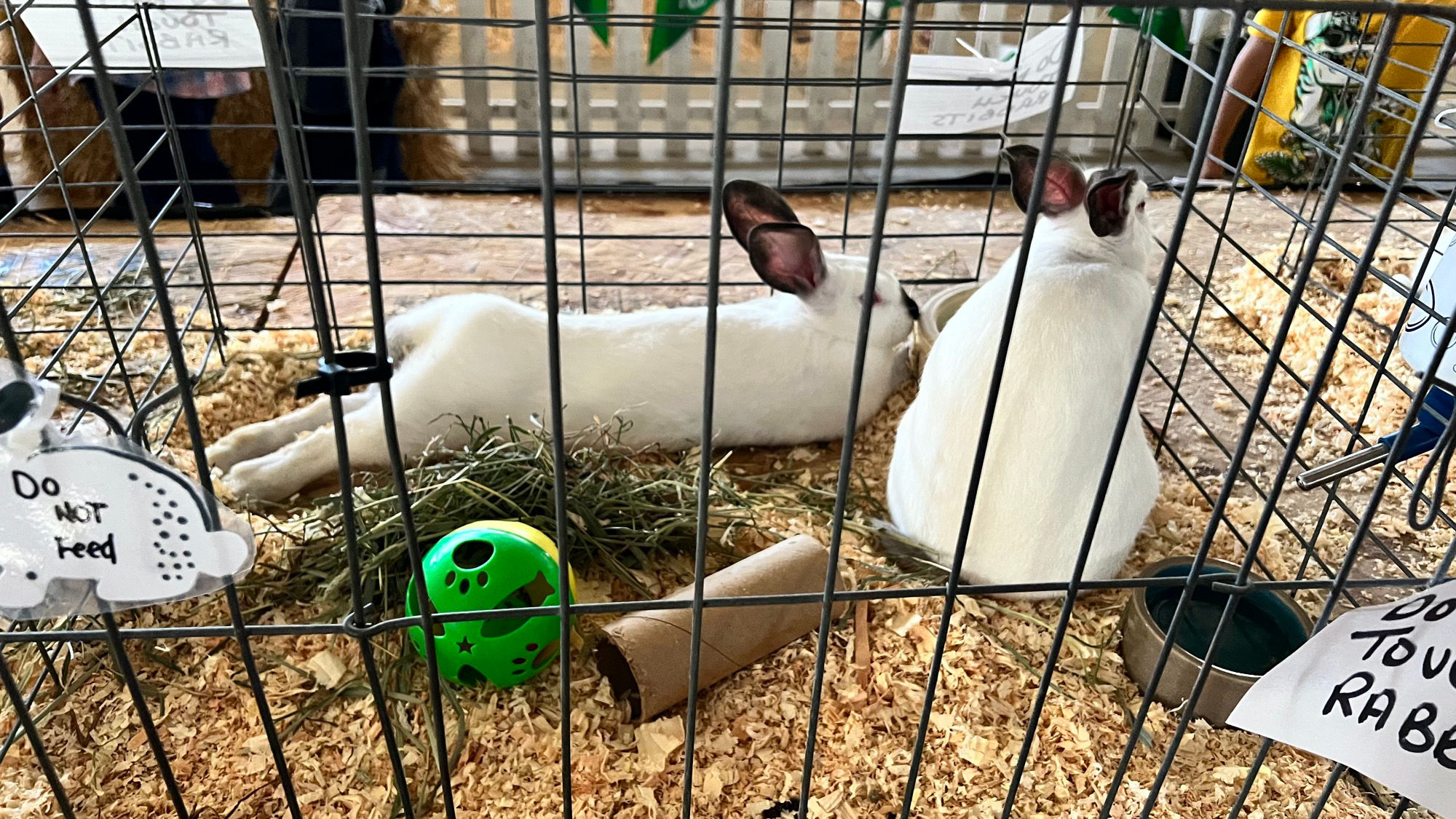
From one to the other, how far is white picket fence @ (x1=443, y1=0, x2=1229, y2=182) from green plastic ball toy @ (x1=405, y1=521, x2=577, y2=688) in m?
2.83

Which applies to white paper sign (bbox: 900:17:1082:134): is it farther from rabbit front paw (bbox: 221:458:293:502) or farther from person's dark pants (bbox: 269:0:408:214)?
person's dark pants (bbox: 269:0:408:214)

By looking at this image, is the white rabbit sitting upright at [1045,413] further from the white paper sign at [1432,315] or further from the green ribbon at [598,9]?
the green ribbon at [598,9]

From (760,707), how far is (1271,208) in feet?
9.33

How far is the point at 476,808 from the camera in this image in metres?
1.26

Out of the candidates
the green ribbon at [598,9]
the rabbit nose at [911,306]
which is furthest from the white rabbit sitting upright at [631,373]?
the green ribbon at [598,9]

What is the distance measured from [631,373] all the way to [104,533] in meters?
1.24

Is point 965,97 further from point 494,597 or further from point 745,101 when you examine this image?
point 745,101

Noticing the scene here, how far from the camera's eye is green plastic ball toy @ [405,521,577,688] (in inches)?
50.6

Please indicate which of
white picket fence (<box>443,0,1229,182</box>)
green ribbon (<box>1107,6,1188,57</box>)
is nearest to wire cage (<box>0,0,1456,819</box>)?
green ribbon (<box>1107,6,1188,57</box>)

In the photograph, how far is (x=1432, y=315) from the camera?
1.07 metres

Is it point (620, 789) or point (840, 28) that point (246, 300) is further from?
point (620, 789)

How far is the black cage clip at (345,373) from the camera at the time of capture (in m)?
0.66

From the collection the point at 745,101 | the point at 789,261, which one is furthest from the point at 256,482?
the point at 745,101

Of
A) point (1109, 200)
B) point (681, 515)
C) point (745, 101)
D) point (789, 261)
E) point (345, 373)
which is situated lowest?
point (745, 101)
